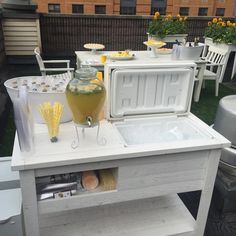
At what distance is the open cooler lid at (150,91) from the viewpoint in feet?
4.03

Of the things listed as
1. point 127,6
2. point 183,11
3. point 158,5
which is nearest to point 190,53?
point 127,6

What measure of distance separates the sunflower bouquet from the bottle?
341cm

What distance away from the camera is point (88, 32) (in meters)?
4.86

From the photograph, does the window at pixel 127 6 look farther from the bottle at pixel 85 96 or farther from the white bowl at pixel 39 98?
the bottle at pixel 85 96

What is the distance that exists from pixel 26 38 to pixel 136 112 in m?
3.51

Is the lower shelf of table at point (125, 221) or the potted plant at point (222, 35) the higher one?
the potted plant at point (222, 35)

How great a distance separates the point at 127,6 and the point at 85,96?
1047 cm

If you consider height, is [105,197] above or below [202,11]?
below

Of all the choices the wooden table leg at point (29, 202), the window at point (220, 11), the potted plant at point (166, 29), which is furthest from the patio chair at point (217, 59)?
the window at point (220, 11)

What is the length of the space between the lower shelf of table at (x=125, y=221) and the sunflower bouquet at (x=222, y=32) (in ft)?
10.1

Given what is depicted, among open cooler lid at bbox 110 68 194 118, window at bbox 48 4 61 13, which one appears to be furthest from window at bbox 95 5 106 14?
open cooler lid at bbox 110 68 194 118

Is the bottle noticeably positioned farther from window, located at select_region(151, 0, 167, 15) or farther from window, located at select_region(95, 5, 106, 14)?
window, located at select_region(151, 0, 167, 15)

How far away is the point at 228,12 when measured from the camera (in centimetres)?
1152

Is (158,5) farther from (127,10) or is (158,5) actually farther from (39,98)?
(39,98)
